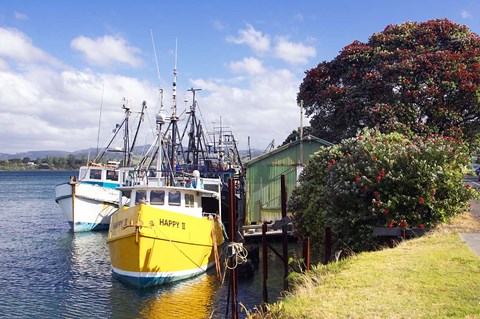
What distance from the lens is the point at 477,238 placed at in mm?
13469

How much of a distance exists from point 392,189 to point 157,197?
992 cm

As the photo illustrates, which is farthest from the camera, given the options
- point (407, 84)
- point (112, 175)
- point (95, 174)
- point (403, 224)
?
point (112, 175)

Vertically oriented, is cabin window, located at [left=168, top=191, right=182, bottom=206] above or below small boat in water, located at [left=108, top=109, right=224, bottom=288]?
above

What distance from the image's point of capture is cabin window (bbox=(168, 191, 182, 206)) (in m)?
20.4

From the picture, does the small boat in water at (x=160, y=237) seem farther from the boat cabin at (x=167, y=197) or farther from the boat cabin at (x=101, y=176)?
the boat cabin at (x=101, y=176)

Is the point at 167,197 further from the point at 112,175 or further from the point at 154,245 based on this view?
the point at 112,175

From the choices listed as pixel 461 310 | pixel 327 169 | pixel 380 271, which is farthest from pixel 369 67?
pixel 461 310

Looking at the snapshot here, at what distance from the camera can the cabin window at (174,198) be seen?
20438mm

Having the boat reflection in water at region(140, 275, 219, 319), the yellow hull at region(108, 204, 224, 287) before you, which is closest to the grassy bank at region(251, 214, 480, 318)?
the boat reflection in water at region(140, 275, 219, 319)

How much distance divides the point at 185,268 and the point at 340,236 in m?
7.11

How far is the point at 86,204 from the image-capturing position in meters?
34.9

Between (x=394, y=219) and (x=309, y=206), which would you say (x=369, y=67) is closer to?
(x=309, y=206)

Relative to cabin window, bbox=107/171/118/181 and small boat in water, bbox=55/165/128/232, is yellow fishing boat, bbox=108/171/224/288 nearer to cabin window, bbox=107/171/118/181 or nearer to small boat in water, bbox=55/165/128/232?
small boat in water, bbox=55/165/128/232

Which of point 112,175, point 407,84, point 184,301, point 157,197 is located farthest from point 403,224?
point 112,175
